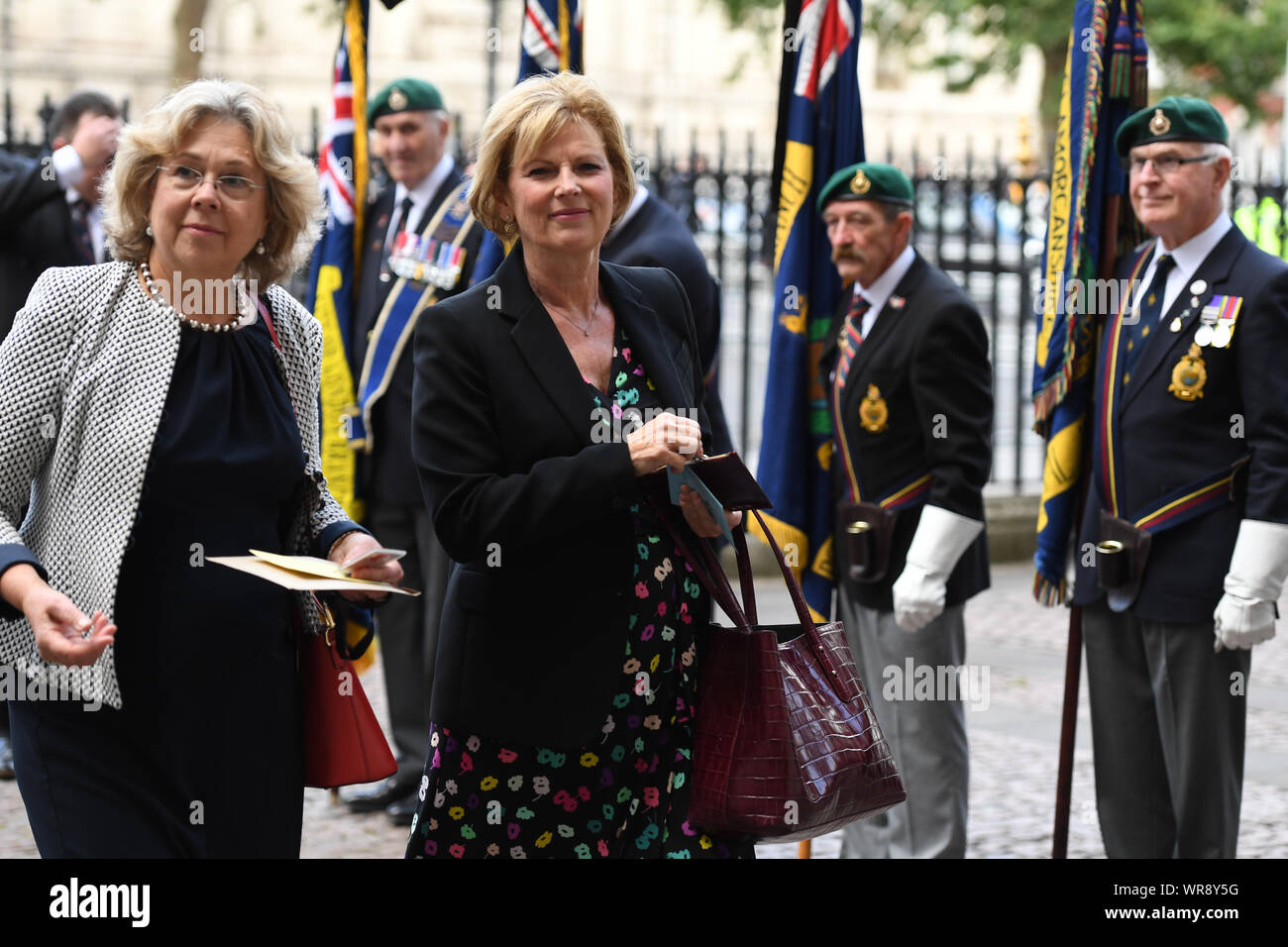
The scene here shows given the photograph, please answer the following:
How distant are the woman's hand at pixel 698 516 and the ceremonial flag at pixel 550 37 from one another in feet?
7.04

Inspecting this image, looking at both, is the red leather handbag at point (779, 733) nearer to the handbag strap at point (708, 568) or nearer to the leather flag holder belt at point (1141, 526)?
the handbag strap at point (708, 568)

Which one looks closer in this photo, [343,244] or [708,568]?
[708,568]

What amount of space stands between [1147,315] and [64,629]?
2.95 meters

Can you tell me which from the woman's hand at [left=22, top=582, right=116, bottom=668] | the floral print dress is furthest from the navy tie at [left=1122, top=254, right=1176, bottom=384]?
the woman's hand at [left=22, top=582, right=116, bottom=668]

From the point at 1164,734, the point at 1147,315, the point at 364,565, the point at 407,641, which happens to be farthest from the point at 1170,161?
the point at 407,641

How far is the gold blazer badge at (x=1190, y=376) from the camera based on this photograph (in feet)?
14.2

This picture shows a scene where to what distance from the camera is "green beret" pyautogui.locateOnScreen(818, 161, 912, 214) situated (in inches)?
193

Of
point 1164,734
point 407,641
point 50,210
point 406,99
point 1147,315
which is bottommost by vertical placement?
point 407,641

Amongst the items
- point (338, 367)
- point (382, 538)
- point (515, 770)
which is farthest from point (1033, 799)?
point (515, 770)

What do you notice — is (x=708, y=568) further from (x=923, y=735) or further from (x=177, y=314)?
(x=923, y=735)

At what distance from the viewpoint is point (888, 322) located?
4910mm

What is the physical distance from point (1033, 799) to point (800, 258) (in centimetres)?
229

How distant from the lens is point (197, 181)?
3.11 meters

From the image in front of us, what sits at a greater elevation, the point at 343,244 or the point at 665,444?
the point at 343,244
